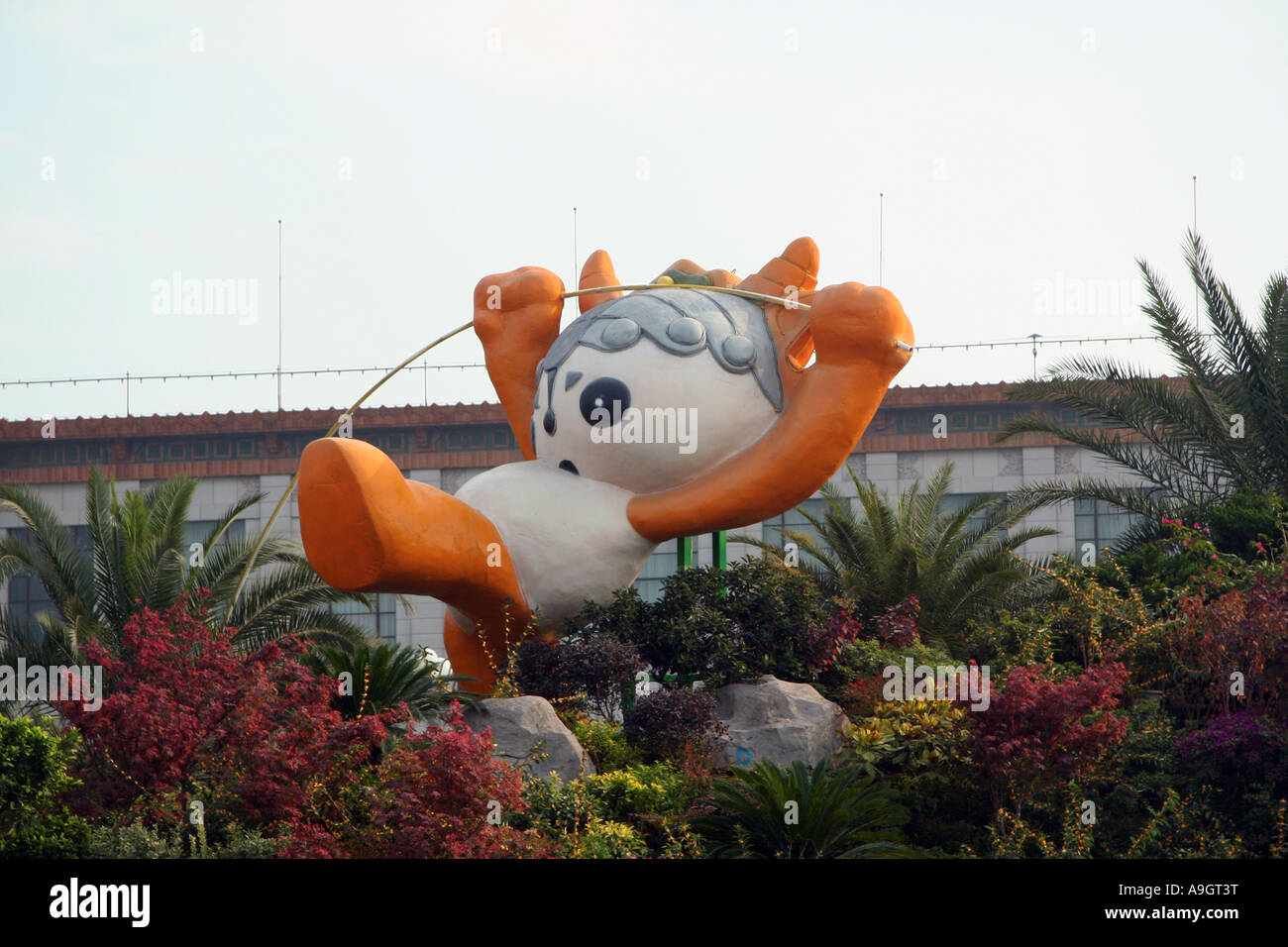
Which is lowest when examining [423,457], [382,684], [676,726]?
[676,726]

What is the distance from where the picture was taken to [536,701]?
1157 centimetres

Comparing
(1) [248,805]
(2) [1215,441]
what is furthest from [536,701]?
(2) [1215,441]

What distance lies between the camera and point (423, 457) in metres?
26.5

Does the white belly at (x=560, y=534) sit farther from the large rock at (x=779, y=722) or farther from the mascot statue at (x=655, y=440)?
the large rock at (x=779, y=722)

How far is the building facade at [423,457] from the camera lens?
25891mm

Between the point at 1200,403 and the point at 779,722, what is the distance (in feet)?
22.2

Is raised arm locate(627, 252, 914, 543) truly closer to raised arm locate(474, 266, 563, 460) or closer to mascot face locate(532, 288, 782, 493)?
mascot face locate(532, 288, 782, 493)

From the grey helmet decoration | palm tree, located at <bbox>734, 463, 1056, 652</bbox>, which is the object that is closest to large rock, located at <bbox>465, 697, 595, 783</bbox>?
the grey helmet decoration

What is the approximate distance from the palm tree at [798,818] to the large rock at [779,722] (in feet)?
4.34

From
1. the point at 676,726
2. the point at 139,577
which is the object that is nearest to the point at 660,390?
the point at 676,726

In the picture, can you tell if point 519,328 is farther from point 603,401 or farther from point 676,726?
point 676,726

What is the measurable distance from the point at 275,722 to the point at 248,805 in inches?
28.9
